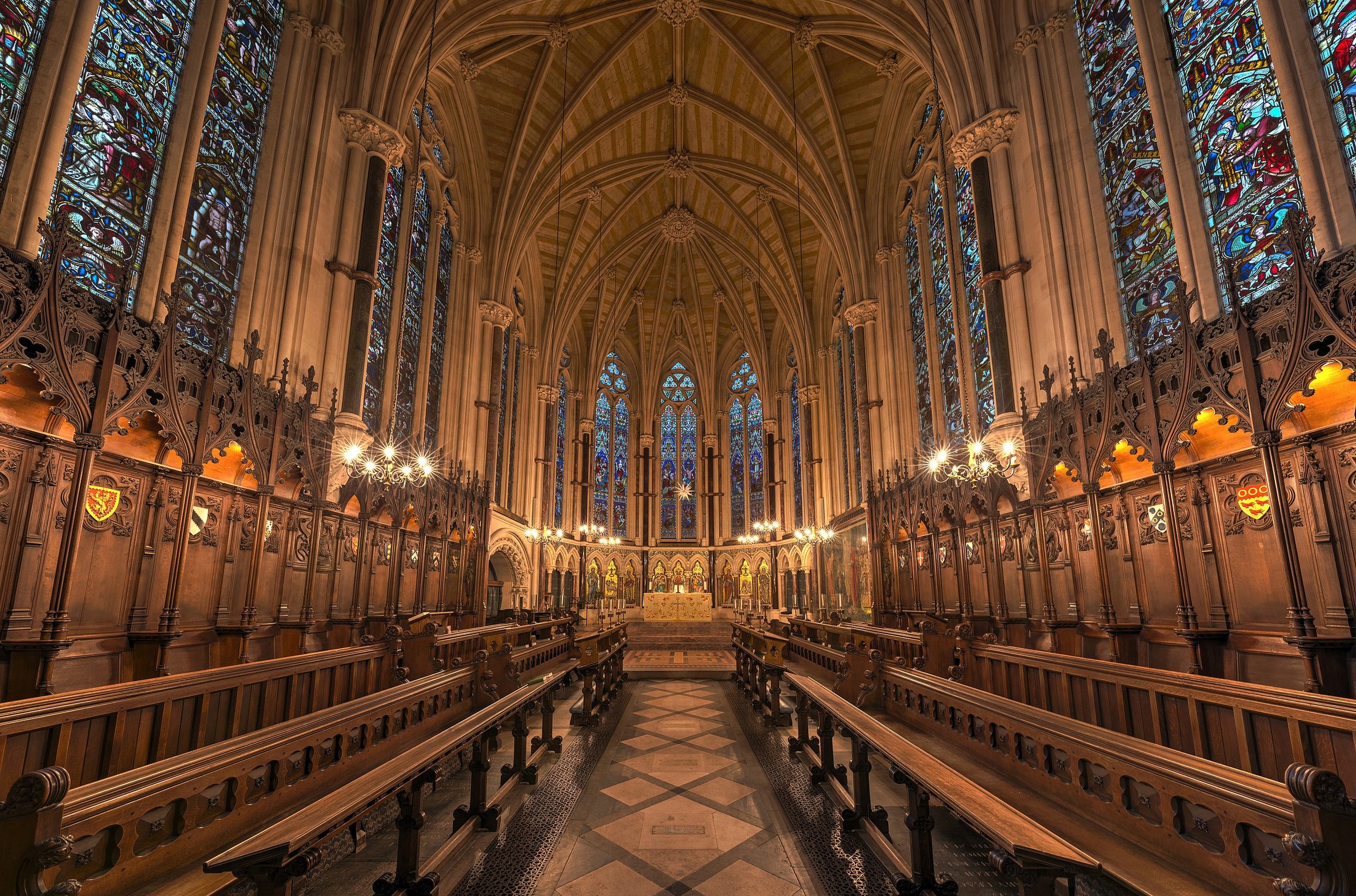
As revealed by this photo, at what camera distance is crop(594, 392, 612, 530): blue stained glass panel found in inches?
1179

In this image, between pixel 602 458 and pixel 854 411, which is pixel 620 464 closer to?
pixel 602 458

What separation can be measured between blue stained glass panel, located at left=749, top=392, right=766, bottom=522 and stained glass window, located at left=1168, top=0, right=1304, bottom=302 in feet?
73.0

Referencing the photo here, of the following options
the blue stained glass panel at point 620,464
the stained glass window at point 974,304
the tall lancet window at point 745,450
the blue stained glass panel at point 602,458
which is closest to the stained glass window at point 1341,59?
the stained glass window at point 974,304

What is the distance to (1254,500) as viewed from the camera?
6.43 metres

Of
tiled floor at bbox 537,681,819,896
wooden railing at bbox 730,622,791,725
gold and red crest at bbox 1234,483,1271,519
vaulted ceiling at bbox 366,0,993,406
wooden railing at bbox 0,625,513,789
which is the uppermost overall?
vaulted ceiling at bbox 366,0,993,406

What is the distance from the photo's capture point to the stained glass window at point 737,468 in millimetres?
31031

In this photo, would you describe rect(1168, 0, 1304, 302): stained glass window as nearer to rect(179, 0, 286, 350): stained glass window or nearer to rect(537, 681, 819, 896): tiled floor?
rect(537, 681, 819, 896): tiled floor

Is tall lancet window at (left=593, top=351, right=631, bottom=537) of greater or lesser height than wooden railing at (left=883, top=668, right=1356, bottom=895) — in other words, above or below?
above

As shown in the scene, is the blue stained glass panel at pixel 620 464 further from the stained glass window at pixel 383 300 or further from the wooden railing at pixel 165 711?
the wooden railing at pixel 165 711

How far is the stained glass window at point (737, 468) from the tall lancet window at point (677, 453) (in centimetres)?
181

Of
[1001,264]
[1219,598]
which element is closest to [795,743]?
[1219,598]

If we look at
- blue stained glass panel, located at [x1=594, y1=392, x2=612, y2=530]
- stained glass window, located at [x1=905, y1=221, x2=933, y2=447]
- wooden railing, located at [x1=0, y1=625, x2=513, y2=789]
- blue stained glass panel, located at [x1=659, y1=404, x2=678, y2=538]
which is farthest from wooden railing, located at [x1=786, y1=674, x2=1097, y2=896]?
blue stained glass panel, located at [x1=659, y1=404, x2=678, y2=538]

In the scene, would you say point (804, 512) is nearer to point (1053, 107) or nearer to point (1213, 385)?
point (1053, 107)

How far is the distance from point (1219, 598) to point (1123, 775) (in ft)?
17.4
